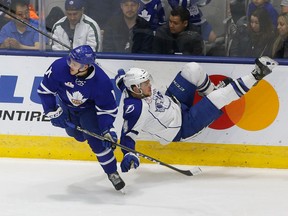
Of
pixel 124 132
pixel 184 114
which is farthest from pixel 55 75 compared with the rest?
pixel 184 114

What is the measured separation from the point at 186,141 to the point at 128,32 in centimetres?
84

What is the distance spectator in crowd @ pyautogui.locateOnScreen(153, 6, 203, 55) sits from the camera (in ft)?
15.6

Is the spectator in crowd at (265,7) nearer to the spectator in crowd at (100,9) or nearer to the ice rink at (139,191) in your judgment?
the spectator in crowd at (100,9)

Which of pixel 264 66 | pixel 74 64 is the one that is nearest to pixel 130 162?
pixel 74 64

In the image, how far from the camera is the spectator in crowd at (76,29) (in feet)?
15.9

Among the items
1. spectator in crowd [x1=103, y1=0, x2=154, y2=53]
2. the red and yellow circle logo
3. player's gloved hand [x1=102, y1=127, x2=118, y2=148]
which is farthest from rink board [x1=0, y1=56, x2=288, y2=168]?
player's gloved hand [x1=102, y1=127, x2=118, y2=148]

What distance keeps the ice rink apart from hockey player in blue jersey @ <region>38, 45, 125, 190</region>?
0.70 feet

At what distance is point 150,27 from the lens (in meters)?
4.83

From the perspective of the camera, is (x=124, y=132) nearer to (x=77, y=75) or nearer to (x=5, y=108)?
(x=77, y=75)

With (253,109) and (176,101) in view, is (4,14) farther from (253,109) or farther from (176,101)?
(253,109)

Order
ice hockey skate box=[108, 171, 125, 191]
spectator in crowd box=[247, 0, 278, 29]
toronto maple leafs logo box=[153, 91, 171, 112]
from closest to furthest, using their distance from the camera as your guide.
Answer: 1. ice hockey skate box=[108, 171, 125, 191]
2. toronto maple leafs logo box=[153, 91, 171, 112]
3. spectator in crowd box=[247, 0, 278, 29]

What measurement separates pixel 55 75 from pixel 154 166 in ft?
3.53

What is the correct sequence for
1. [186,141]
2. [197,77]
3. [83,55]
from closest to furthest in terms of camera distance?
[83,55], [197,77], [186,141]

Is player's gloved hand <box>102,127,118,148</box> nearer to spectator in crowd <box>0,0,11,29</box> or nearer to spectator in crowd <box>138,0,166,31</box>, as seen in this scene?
spectator in crowd <box>138,0,166,31</box>
